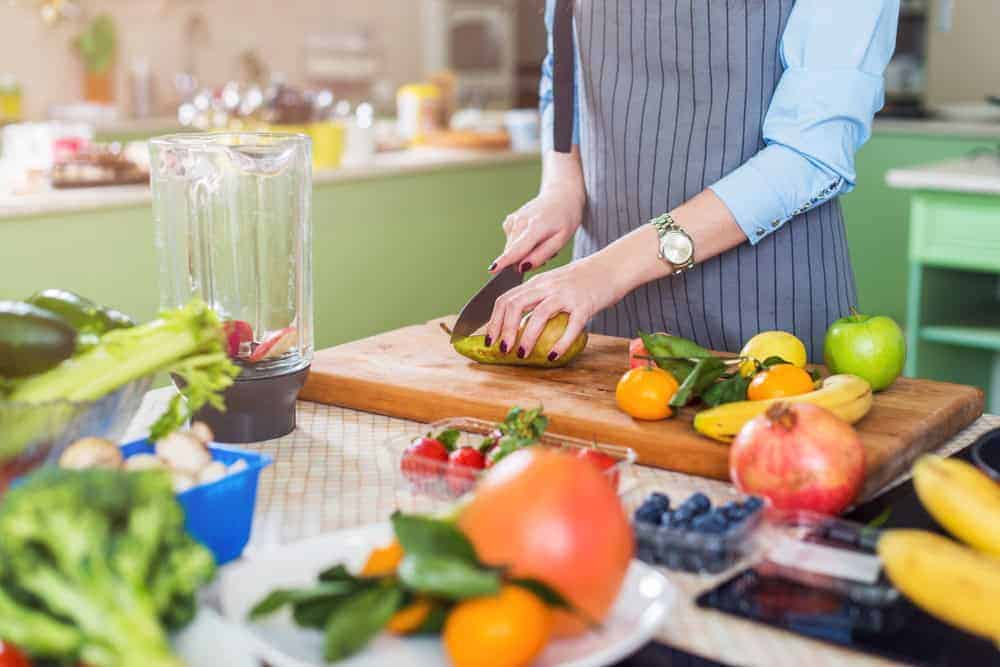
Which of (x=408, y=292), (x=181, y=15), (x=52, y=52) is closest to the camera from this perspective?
(x=408, y=292)

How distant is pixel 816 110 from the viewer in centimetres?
141

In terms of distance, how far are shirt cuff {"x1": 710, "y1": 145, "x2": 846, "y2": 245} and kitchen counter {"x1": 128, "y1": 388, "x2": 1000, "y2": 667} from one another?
333 millimetres

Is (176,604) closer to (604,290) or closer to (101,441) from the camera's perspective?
(101,441)

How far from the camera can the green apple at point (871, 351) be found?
1273 millimetres

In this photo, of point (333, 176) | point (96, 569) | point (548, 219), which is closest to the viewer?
point (96, 569)

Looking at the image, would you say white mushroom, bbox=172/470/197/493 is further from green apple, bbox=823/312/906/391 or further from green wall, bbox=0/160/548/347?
green wall, bbox=0/160/548/347

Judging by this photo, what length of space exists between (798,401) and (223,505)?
0.52 m

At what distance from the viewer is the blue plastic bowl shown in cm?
83

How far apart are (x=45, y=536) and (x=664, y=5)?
120cm

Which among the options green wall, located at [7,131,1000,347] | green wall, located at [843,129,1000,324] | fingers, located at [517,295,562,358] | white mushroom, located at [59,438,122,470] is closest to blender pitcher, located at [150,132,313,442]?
fingers, located at [517,295,562,358]

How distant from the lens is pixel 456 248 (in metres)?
Answer: 3.62

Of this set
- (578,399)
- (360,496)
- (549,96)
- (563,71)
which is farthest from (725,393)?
(549,96)

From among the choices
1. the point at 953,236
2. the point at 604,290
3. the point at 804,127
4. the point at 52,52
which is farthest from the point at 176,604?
the point at 52,52

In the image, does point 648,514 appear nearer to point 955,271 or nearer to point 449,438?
Answer: point 449,438
